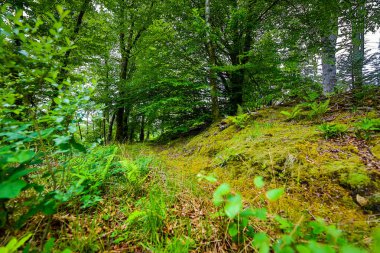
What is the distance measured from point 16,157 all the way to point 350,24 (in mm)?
7468

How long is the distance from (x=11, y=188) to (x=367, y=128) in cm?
334

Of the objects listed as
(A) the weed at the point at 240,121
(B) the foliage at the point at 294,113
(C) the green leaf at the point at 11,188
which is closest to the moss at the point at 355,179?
(B) the foliage at the point at 294,113

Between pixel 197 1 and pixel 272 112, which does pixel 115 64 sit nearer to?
pixel 197 1

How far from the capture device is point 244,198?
1.84 metres

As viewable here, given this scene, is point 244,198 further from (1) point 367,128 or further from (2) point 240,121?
(2) point 240,121

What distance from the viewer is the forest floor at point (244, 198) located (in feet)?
4.32

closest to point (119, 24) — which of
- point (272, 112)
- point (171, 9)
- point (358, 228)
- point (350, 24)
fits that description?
point (171, 9)

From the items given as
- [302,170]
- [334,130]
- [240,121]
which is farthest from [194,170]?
[334,130]

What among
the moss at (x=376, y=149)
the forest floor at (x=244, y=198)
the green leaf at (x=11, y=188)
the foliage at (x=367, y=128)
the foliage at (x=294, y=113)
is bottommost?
the forest floor at (x=244, y=198)

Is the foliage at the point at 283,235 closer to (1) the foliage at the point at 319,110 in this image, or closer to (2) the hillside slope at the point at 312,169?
(2) the hillside slope at the point at 312,169

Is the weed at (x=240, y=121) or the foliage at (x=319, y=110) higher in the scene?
the foliage at (x=319, y=110)

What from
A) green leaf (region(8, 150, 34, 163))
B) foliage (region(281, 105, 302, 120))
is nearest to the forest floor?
green leaf (region(8, 150, 34, 163))

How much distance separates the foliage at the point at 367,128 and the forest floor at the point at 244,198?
0.08 m

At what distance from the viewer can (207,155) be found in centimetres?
345
